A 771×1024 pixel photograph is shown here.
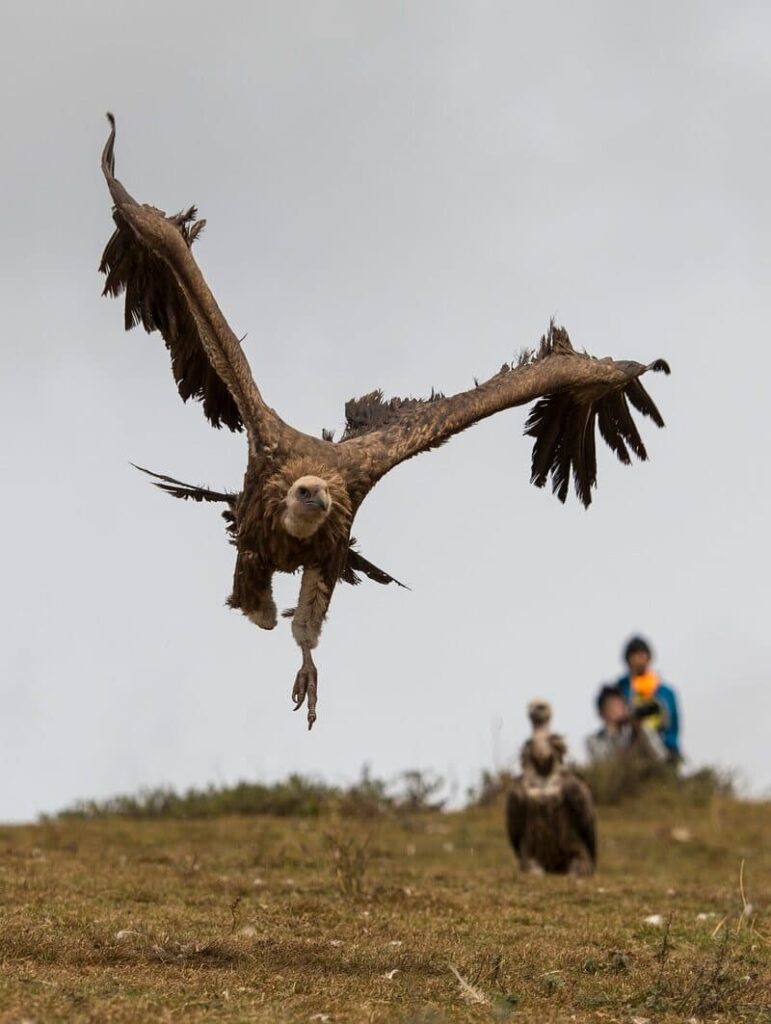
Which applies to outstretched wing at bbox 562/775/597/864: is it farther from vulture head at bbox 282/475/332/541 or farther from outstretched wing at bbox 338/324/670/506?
vulture head at bbox 282/475/332/541

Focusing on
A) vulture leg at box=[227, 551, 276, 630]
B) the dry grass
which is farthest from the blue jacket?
vulture leg at box=[227, 551, 276, 630]

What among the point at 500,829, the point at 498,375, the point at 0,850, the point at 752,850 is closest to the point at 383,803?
the point at 500,829

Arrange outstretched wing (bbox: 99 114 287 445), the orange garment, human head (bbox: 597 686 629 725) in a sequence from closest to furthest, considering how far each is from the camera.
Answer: outstretched wing (bbox: 99 114 287 445), the orange garment, human head (bbox: 597 686 629 725)

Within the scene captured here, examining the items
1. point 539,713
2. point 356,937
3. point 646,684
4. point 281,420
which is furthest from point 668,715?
point 281,420

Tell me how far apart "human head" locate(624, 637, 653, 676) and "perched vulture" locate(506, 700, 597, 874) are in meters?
6.25

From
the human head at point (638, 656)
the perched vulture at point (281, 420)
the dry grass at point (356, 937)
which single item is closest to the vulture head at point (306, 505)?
the perched vulture at point (281, 420)

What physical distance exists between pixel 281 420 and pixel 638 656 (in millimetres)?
11580

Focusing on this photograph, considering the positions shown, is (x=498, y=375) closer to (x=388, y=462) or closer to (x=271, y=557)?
(x=388, y=462)

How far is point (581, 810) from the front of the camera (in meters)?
12.4

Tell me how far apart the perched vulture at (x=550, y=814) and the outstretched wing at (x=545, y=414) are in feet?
11.5

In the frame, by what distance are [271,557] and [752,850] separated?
871 cm

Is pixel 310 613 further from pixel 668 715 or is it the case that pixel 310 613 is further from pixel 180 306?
pixel 668 715

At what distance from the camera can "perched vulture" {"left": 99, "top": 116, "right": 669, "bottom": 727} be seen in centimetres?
767

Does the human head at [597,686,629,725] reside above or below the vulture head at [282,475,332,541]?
above
